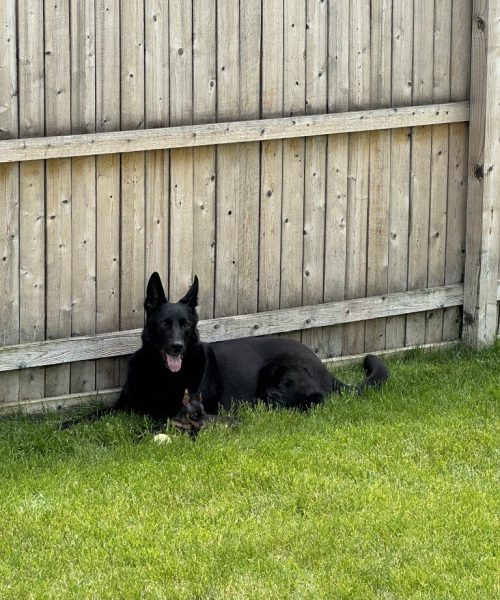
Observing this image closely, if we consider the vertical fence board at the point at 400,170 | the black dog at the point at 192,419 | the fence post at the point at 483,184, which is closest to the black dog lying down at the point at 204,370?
the black dog at the point at 192,419

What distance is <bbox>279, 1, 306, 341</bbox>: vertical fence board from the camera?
8.00 meters

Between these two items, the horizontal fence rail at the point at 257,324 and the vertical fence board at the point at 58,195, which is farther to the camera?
the horizontal fence rail at the point at 257,324

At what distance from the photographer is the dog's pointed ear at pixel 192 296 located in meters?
7.39

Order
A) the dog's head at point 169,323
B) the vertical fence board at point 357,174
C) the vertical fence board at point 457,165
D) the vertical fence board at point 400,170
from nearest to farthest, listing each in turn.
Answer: the dog's head at point 169,323 → the vertical fence board at point 357,174 → the vertical fence board at point 400,170 → the vertical fence board at point 457,165

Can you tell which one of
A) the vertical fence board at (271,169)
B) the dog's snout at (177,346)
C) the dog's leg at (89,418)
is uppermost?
the vertical fence board at (271,169)

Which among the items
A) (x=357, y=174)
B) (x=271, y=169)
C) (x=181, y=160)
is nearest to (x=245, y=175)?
(x=271, y=169)

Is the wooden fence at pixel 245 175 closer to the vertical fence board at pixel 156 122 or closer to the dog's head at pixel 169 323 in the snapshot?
the vertical fence board at pixel 156 122

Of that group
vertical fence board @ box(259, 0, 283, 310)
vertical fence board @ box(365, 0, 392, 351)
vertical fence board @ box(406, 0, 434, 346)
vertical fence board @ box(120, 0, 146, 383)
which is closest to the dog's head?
vertical fence board @ box(120, 0, 146, 383)

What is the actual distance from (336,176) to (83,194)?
1782 millimetres

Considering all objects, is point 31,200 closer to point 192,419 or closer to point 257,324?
point 192,419

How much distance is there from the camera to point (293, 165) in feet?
26.7

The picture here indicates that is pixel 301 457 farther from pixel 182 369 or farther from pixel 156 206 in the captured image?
pixel 156 206

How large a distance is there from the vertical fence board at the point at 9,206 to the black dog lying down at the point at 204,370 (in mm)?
623

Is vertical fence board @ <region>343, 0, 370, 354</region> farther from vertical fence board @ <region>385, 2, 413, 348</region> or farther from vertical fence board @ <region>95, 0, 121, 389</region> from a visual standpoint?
vertical fence board @ <region>95, 0, 121, 389</region>
